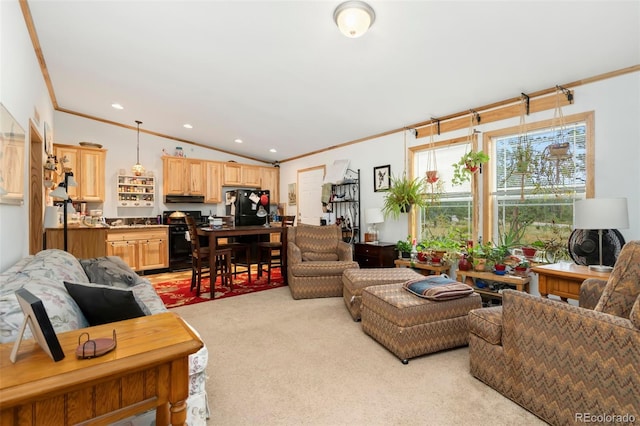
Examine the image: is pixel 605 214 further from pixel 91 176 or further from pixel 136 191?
pixel 91 176

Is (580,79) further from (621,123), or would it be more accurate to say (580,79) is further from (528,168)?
(528,168)

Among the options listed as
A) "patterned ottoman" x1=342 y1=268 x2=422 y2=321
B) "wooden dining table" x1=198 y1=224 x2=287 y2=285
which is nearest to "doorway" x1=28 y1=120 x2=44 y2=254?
"wooden dining table" x1=198 y1=224 x2=287 y2=285

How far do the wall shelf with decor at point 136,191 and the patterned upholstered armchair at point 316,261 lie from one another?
133 inches

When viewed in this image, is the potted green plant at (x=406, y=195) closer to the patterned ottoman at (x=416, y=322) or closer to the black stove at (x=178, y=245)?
the patterned ottoman at (x=416, y=322)

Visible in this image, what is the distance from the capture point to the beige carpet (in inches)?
66.5

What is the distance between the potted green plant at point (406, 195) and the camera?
426 cm

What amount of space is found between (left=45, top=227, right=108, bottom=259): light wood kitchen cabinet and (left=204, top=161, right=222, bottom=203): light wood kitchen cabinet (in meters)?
3.01

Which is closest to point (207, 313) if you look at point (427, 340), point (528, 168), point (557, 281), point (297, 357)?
point (297, 357)

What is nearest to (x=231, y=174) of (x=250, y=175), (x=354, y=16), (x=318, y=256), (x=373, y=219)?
(x=250, y=175)

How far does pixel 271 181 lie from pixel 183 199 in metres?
2.12

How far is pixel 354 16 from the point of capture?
219 centimetres

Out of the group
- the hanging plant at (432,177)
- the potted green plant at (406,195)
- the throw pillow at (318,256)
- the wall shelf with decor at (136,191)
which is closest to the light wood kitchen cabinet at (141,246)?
the wall shelf with decor at (136,191)

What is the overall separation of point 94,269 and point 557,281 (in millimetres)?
3863

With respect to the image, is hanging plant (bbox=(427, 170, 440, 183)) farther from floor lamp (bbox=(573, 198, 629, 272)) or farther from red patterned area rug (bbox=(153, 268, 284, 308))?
red patterned area rug (bbox=(153, 268, 284, 308))
